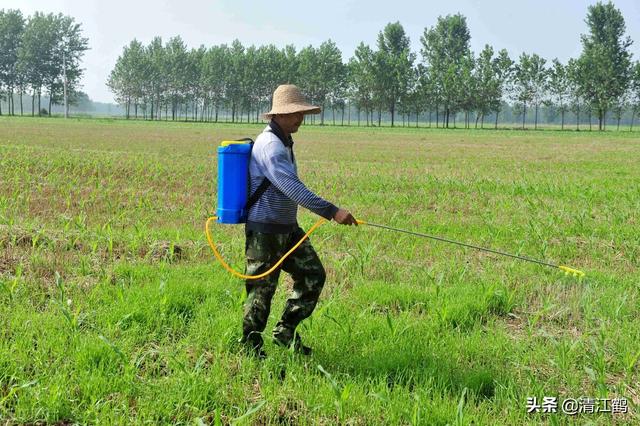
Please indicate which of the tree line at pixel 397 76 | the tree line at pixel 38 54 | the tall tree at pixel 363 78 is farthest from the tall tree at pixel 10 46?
the tall tree at pixel 363 78

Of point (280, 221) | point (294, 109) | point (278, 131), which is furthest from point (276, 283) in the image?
point (294, 109)

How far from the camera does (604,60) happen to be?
7244cm

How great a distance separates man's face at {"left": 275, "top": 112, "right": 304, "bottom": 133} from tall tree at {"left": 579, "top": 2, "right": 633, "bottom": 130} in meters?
76.7

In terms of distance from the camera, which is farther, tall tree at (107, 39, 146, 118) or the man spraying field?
tall tree at (107, 39, 146, 118)

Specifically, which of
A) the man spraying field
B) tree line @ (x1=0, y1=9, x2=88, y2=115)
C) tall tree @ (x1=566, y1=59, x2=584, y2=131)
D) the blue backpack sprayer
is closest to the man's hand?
the man spraying field

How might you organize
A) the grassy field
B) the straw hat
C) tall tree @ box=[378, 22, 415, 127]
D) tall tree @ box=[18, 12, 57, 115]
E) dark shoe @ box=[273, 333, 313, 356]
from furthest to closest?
tall tree @ box=[18, 12, 57, 115] → tall tree @ box=[378, 22, 415, 127] → dark shoe @ box=[273, 333, 313, 356] → the straw hat → the grassy field

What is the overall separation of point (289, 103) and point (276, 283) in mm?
1326

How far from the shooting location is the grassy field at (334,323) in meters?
3.41

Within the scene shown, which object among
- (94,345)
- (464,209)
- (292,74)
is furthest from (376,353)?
(292,74)

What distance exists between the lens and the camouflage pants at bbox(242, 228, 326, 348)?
3.95m

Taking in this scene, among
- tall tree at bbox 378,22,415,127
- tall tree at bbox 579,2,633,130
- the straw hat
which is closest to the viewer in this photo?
the straw hat

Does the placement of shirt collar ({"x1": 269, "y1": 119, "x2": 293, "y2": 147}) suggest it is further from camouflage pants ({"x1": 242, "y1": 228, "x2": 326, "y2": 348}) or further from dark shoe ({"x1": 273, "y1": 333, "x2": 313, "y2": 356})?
dark shoe ({"x1": 273, "y1": 333, "x2": 313, "y2": 356})

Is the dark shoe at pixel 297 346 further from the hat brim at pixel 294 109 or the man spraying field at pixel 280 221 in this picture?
the hat brim at pixel 294 109

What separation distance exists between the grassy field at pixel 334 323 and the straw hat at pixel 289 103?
5.71 feet
